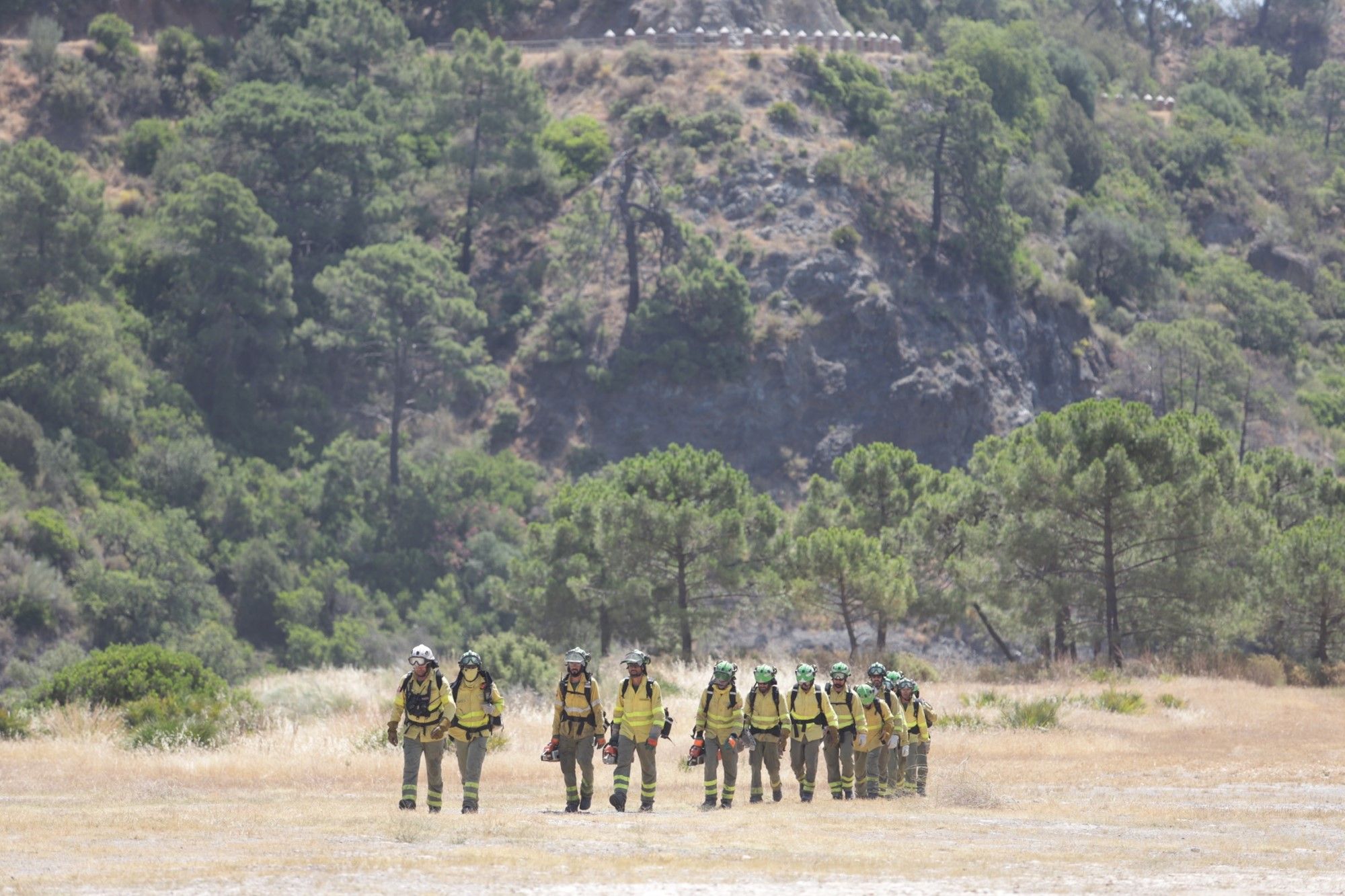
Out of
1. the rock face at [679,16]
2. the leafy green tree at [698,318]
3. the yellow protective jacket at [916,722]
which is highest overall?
the rock face at [679,16]

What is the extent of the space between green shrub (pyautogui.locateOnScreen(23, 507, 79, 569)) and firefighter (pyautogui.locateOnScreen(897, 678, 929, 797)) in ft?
163

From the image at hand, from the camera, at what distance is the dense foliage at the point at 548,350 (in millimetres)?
52812

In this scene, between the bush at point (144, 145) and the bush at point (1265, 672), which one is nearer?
the bush at point (1265, 672)

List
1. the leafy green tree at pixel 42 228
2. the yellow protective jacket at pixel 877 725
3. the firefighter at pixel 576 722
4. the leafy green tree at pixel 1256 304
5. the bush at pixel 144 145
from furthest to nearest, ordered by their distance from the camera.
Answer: the leafy green tree at pixel 1256 304 < the bush at pixel 144 145 < the leafy green tree at pixel 42 228 < the yellow protective jacket at pixel 877 725 < the firefighter at pixel 576 722

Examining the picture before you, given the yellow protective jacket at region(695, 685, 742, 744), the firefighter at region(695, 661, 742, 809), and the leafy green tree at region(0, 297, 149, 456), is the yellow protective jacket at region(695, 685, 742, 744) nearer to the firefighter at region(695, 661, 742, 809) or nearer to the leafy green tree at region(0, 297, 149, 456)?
the firefighter at region(695, 661, 742, 809)

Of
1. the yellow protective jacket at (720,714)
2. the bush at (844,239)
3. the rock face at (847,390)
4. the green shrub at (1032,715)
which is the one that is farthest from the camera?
the bush at (844,239)

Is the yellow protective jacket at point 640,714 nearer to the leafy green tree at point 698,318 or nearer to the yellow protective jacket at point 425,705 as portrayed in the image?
the yellow protective jacket at point 425,705

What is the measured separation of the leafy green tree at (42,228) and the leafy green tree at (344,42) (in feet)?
59.4

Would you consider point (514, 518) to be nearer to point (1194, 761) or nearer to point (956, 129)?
point (956, 129)

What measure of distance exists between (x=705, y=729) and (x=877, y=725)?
2.48 m

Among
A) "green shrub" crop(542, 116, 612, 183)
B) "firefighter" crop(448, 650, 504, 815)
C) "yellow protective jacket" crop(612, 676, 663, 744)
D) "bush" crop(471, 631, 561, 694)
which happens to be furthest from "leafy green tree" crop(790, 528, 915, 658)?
"green shrub" crop(542, 116, 612, 183)

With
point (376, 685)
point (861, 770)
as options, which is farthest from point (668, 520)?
point (861, 770)

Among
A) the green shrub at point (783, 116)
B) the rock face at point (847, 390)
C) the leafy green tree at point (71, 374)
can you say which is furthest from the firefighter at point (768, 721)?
the green shrub at point (783, 116)

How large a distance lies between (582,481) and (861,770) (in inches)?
1366
